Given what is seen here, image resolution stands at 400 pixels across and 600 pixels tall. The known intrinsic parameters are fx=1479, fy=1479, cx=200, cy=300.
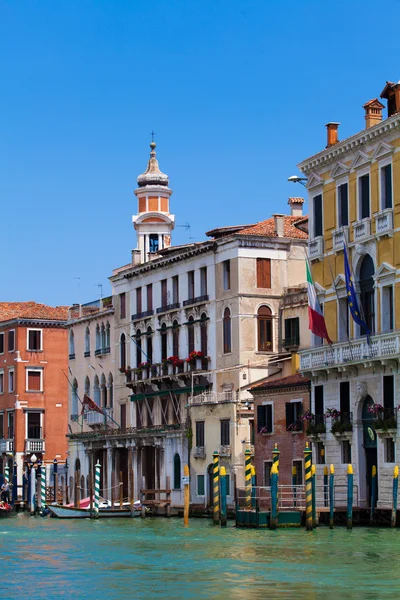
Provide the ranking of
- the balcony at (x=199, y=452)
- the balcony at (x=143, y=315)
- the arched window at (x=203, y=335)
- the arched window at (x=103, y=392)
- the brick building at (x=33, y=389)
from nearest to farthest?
the balcony at (x=199, y=452) < the arched window at (x=203, y=335) < the balcony at (x=143, y=315) < the arched window at (x=103, y=392) < the brick building at (x=33, y=389)

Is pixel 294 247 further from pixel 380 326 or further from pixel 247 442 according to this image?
pixel 380 326

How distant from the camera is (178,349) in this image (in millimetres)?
62438

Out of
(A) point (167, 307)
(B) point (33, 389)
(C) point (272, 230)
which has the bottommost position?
(B) point (33, 389)

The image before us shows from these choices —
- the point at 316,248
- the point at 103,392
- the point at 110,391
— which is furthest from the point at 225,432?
the point at 103,392

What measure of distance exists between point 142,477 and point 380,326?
2136 centimetres

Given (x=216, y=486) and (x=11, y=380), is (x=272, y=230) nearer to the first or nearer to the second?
(x=216, y=486)

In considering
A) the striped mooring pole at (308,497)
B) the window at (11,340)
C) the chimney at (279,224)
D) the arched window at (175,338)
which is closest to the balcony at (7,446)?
the window at (11,340)

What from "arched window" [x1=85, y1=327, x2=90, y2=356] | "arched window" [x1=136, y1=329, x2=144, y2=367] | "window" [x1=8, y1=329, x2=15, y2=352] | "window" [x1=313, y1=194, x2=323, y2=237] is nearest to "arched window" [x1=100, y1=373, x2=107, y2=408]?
"arched window" [x1=85, y1=327, x2=90, y2=356]

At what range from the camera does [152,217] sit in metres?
73.3

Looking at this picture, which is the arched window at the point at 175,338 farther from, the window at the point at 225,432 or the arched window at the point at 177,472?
the window at the point at 225,432

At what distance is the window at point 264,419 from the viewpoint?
5241 cm

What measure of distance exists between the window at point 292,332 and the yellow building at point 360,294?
317 inches

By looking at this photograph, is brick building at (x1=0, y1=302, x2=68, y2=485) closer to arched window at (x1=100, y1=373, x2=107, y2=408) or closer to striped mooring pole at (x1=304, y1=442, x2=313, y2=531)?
arched window at (x1=100, y1=373, x2=107, y2=408)

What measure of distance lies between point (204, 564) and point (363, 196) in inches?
661
